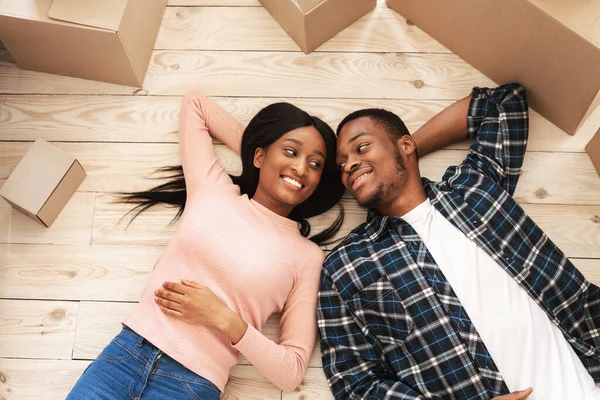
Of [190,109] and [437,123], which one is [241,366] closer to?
[190,109]

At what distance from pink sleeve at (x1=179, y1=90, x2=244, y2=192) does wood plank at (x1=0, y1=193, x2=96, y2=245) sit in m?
0.36

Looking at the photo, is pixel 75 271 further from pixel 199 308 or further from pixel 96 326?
pixel 199 308

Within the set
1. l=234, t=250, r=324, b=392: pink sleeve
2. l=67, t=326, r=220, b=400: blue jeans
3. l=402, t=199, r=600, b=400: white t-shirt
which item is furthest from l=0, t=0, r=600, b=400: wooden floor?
l=402, t=199, r=600, b=400: white t-shirt

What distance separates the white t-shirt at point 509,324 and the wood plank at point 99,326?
518 mm

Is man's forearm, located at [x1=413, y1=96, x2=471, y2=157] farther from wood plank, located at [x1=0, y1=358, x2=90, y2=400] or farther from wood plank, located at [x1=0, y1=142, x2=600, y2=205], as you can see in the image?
wood plank, located at [x1=0, y1=358, x2=90, y2=400]

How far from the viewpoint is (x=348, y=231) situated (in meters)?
1.72

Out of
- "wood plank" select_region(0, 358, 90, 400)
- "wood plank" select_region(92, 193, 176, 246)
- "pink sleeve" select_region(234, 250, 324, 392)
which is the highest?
"pink sleeve" select_region(234, 250, 324, 392)

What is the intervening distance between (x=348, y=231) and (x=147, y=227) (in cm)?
62

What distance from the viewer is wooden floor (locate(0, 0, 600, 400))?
64.7 inches

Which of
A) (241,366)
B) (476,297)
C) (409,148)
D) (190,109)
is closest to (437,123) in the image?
(409,148)

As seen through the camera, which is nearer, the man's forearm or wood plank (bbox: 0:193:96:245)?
the man's forearm

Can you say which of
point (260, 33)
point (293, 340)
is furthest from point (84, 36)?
point (293, 340)

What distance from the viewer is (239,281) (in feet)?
4.82

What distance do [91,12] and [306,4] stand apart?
0.63 metres
